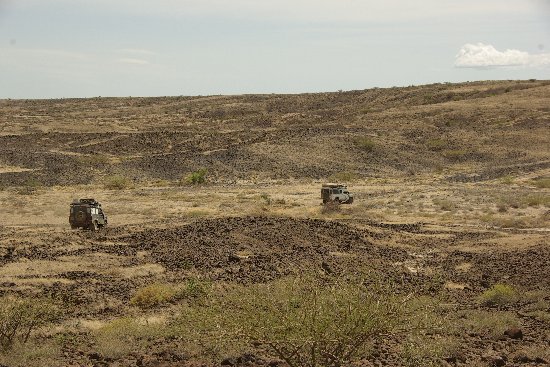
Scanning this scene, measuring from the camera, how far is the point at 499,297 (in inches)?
654

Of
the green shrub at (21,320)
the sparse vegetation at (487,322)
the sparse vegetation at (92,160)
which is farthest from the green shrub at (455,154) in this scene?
the green shrub at (21,320)

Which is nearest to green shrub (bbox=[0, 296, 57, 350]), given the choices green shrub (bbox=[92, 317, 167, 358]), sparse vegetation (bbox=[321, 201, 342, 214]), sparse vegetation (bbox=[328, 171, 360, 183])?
green shrub (bbox=[92, 317, 167, 358])

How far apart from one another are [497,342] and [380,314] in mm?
4673

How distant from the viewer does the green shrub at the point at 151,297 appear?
16562 millimetres

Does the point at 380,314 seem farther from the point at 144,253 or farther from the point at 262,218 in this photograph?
the point at 262,218

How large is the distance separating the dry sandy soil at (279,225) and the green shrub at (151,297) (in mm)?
160

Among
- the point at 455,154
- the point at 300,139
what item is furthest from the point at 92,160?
the point at 455,154

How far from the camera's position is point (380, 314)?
32.0 ft

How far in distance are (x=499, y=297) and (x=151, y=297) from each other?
938 cm

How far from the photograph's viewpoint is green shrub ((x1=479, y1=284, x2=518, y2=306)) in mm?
16516

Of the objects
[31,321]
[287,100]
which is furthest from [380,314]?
[287,100]

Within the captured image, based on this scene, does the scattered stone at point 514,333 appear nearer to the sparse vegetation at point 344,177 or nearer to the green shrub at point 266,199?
the green shrub at point 266,199

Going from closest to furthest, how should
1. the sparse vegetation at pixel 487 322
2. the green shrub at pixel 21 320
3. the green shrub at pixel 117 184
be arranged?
the green shrub at pixel 21 320
the sparse vegetation at pixel 487 322
the green shrub at pixel 117 184

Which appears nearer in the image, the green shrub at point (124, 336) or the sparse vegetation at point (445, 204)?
the green shrub at point (124, 336)
